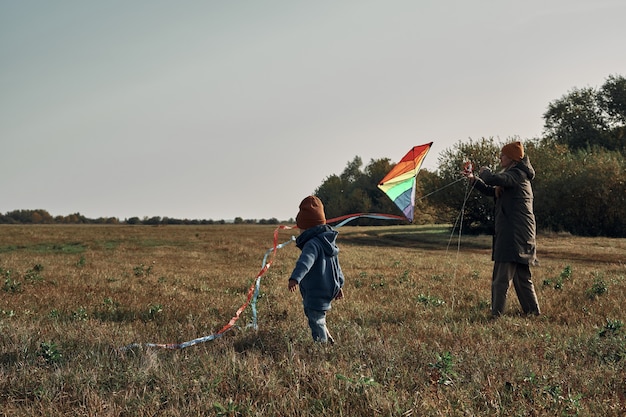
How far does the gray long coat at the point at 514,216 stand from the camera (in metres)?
8.45

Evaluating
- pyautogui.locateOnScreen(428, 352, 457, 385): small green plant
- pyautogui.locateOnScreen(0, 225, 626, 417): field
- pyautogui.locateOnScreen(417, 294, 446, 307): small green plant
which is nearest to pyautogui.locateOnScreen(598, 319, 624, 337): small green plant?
pyautogui.locateOnScreen(0, 225, 626, 417): field

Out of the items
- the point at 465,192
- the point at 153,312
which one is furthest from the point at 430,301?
the point at 465,192

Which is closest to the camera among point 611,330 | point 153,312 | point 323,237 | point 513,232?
point 323,237

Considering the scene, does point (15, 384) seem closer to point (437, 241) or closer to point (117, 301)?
point (117, 301)

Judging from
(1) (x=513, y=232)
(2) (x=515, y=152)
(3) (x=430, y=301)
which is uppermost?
(2) (x=515, y=152)

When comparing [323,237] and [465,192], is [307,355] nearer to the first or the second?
[323,237]

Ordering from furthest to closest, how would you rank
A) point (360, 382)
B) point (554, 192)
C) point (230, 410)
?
point (554, 192) < point (360, 382) < point (230, 410)

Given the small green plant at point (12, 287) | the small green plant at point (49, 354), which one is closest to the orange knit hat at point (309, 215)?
the small green plant at point (49, 354)

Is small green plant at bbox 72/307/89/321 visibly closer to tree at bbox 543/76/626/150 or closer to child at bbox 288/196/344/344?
child at bbox 288/196/344/344

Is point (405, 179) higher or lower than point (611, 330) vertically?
higher

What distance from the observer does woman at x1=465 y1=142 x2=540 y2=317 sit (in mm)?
8492

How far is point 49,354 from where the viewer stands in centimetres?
541

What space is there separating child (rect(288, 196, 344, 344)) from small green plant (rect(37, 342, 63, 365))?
8.81 ft

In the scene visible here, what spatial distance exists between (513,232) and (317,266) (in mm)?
4130
